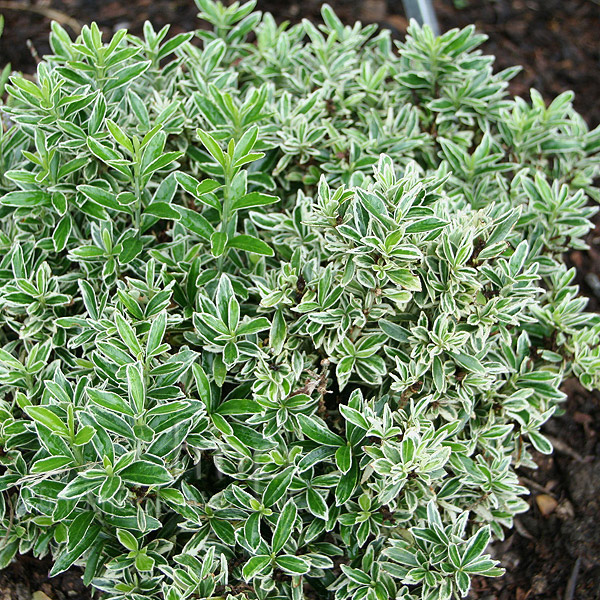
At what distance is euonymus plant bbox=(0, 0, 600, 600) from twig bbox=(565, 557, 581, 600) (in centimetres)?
34

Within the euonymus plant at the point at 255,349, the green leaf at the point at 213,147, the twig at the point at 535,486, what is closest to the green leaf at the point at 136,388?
the euonymus plant at the point at 255,349

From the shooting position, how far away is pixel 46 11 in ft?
15.3

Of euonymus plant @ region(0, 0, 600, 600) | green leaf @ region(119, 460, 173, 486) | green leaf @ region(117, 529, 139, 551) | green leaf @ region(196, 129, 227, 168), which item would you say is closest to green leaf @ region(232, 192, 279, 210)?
euonymus plant @ region(0, 0, 600, 600)

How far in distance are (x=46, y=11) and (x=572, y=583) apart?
14.5ft

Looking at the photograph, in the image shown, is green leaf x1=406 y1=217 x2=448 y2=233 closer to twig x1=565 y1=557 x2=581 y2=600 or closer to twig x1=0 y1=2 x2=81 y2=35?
twig x1=565 y1=557 x2=581 y2=600

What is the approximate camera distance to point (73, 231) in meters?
2.51

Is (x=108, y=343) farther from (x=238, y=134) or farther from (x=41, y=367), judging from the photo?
(x=238, y=134)

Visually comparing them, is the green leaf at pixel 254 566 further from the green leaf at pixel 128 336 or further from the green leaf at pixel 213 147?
the green leaf at pixel 213 147

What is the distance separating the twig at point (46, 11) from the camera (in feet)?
15.0

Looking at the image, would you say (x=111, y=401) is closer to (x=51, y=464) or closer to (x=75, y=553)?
(x=51, y=464)

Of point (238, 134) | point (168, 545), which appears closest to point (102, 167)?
point (238, 134)

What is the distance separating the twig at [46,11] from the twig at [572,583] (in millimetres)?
4060

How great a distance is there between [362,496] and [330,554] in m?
0.23

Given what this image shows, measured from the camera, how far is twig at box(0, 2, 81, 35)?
15.0 ft
